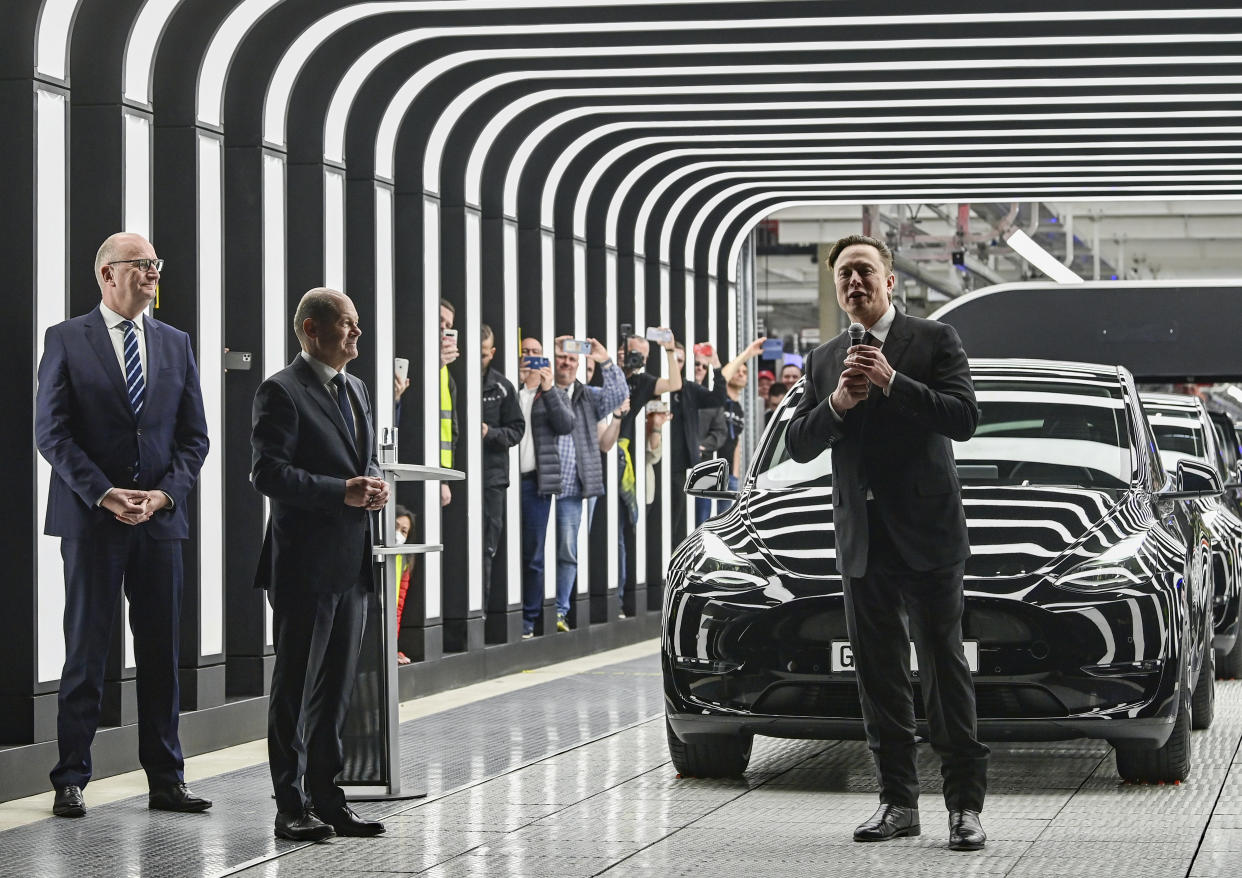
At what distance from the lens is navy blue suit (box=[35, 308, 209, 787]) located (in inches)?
282

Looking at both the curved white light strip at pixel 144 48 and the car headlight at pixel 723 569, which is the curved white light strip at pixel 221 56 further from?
the car headlight at pixel 723 569

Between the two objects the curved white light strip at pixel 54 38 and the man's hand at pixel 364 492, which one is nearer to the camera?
the man's hand at pixel 364 492

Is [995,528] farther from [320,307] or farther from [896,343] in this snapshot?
[320,307]

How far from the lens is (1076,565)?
7.29 meters

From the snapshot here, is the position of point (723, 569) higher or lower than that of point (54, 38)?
lower

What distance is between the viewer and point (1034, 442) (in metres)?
8.46

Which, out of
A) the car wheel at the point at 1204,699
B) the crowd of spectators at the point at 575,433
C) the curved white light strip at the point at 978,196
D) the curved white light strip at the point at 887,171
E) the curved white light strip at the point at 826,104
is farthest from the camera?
the curved white light strip at the point at 978,196

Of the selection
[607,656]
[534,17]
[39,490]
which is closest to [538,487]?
[607,656]

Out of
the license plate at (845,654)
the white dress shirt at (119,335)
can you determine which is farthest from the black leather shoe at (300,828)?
the license plate at (845,654)

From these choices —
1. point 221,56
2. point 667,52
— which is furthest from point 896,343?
point 667,52

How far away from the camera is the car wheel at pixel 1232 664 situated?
12031mm

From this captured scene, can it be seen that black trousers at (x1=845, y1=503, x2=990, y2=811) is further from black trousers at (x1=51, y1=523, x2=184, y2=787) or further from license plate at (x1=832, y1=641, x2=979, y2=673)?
black trousers at (x1=51, y1=523, x2=184, y2=787)

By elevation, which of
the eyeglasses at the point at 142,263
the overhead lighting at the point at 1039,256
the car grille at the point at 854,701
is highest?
A: the overhead lighting at the point at 1039,256

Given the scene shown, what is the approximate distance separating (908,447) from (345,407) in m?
1.85
